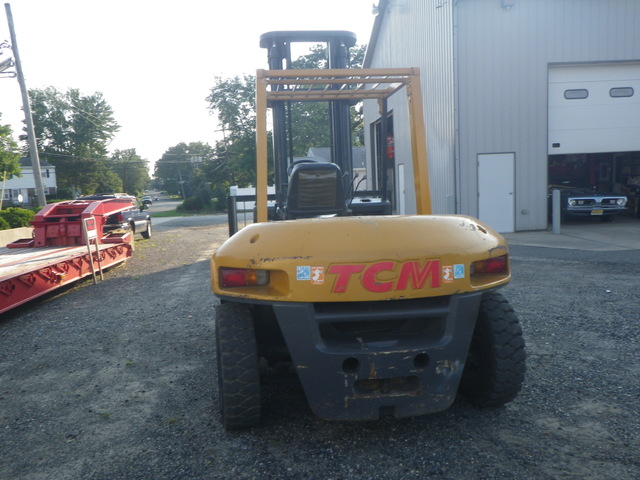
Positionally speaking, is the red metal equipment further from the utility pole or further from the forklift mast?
the utility pole

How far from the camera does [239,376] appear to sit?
320cm

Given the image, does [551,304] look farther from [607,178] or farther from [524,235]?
[607,178]

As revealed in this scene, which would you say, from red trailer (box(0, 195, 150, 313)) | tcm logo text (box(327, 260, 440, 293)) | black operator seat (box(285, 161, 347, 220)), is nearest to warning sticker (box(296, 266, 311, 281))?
tcm logo text (box(327, 260, 440, 293))

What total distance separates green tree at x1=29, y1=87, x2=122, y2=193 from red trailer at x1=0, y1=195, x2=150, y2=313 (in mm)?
57767

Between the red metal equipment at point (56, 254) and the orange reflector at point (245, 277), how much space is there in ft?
14.2

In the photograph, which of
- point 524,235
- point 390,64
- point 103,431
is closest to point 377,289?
point 103,431

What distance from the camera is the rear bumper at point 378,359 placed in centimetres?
293

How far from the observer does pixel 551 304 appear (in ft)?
21.4

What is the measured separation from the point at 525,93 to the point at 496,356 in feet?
40.5

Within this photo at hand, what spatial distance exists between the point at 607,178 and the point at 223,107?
1671 inches

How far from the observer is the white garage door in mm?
14398

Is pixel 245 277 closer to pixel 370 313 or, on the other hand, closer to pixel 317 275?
pixel 317 275

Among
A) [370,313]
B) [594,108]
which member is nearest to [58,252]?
[370,313]

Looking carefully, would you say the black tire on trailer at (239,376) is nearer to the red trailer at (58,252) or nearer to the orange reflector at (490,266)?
the orange reflector at (490,266)
